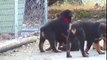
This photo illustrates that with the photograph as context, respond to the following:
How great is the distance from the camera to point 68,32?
9016mm

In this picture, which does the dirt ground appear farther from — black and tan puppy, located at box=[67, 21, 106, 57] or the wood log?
black and tan puppy, located at box=[67, 21, 106, 57]

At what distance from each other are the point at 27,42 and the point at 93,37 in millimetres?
2799

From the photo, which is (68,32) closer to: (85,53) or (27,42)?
(85,53)

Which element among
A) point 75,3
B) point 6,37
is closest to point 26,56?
point 6,37

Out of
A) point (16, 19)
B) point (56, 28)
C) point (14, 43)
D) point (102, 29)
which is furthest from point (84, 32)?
point (16, 19)

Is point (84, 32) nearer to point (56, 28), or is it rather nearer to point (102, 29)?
point (102, 29)

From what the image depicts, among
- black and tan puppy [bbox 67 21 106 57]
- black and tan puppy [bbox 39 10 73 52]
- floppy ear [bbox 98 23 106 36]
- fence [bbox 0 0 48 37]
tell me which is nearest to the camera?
floppy ear [bbox 98 23 106 36]

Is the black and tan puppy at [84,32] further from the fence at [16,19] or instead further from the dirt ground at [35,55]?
the fence at [16,19]

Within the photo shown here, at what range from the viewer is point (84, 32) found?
28.2 feet

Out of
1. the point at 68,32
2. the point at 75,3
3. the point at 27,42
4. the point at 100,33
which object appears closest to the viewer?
the point at 100,33

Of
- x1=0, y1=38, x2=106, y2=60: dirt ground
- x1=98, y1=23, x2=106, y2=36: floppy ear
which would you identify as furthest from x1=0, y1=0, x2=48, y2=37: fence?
x1=98, y1=23, x2=106, y2=36: floppy ear

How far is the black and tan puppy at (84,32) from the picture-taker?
8508mm

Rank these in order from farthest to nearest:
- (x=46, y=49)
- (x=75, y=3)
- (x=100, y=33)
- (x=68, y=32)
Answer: (x=75, y=3) → (x=46, y=49) → (x=68, y=32) → (x=100, y=33)

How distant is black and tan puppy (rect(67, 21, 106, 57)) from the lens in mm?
8508
